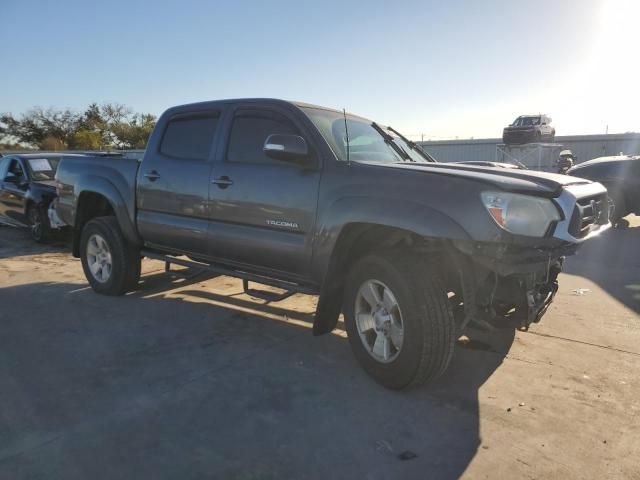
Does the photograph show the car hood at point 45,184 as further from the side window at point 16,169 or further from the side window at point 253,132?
the side window at point 253,132

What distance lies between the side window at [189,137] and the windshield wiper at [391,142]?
1504 mm

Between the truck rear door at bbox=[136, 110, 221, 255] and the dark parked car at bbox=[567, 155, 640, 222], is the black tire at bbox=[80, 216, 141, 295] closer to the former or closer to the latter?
the truck rear door at bbox=[136, 110, 221, 255]

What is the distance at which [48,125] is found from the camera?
169 ft

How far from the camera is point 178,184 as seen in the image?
463cm

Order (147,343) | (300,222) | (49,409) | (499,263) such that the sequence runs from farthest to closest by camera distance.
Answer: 1. (147,343)
2. (300,222)
3. (49,409)
4. (499,263)

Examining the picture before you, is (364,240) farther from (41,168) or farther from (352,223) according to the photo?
(41,168)

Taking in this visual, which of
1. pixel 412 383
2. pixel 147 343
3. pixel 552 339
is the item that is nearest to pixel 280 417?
pixel 412 383

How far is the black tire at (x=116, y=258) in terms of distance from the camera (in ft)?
17.5

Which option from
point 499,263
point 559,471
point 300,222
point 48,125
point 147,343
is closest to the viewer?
point 559,471

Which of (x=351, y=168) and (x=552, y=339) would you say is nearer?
(x=351, y=168)

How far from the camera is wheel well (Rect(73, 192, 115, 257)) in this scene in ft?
18.9

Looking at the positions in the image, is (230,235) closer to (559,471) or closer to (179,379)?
(179,379)

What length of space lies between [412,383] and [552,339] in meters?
1.82

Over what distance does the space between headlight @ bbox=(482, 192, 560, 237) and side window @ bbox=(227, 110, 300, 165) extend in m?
1.73
